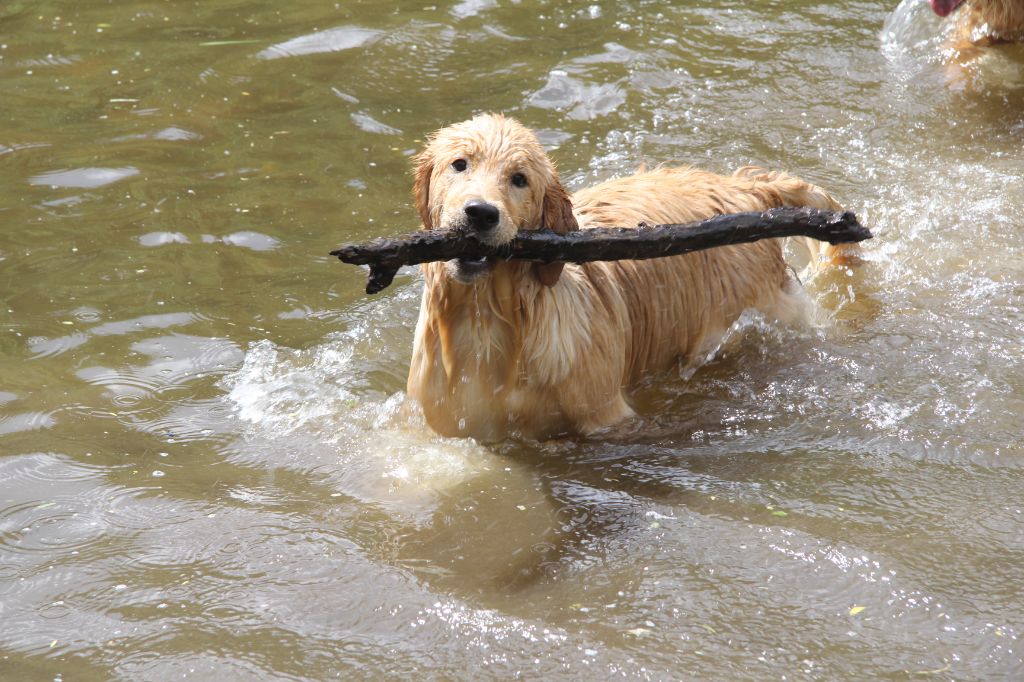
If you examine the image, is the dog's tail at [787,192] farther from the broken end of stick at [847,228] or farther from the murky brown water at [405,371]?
the broken end of stick at [847,228]

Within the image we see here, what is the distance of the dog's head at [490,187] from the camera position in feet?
16.9

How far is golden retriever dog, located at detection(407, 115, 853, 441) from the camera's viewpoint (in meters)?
5.38

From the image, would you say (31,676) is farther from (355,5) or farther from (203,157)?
(355,5)

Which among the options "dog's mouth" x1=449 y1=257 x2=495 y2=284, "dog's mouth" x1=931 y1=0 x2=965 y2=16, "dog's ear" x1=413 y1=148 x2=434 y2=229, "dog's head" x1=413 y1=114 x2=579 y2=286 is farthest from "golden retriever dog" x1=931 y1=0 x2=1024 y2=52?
"dog's mouth" x1=449 y1=257 x2=495 y2=284

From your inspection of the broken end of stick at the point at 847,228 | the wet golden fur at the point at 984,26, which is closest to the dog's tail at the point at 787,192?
the broken end of stick at the point at 847,228

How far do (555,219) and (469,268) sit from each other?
0.53 metres

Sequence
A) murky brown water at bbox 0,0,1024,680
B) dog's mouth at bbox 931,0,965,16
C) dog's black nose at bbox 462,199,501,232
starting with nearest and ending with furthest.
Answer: murky brown water at bbox 0,0,1024,680
dog's black nose at bbox 462,199,501,232
dog's mouth at bbox 931,0,965,16

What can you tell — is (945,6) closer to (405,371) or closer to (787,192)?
(787,192)

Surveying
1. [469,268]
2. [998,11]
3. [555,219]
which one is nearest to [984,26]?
[998,11]

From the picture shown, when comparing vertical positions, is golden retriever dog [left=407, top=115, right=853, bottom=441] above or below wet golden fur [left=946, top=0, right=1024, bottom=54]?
below

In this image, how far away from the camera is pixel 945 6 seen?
9742 mm

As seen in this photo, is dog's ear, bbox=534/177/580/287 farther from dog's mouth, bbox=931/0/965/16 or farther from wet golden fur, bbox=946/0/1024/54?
wet golden fur, bbox=946/0/1024/54

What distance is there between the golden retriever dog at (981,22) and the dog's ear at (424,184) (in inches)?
236

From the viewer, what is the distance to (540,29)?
10789 mm
